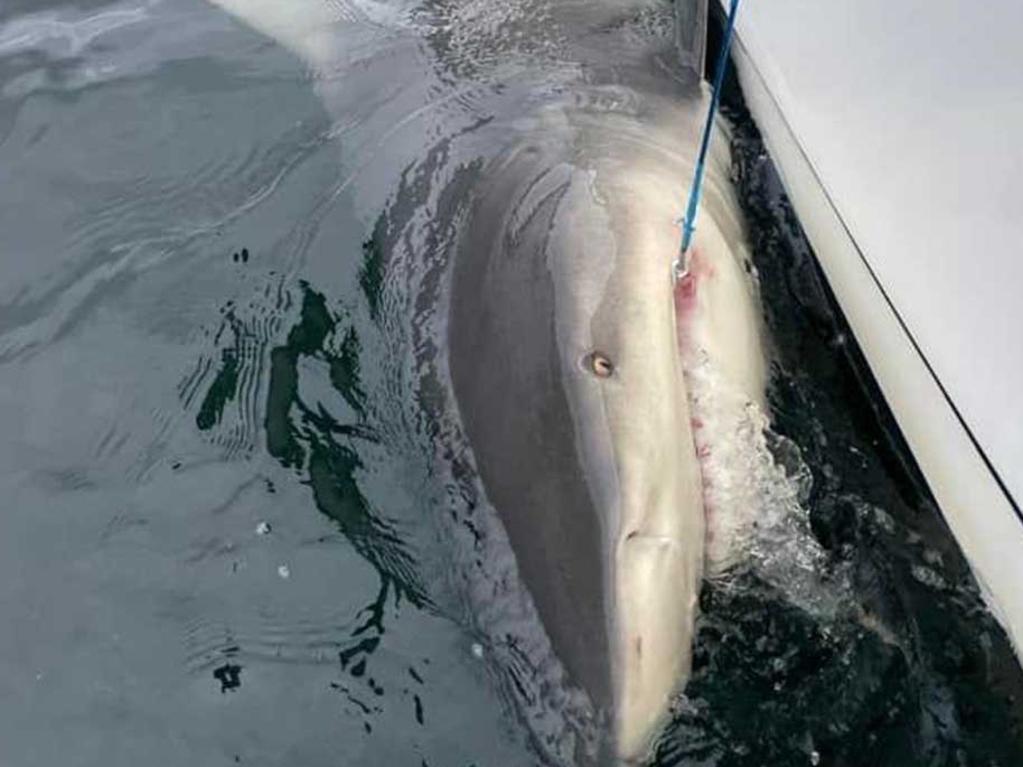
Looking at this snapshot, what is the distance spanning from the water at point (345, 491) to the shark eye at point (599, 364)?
0.27 meters

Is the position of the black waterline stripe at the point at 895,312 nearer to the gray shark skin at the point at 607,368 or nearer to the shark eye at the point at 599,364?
the gray shark skin at the point at 607,368

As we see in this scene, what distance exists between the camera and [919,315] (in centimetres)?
233

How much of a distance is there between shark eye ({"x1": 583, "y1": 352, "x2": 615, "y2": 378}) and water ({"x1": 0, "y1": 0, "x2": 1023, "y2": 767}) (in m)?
0.27

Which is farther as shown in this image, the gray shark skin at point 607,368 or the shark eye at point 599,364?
the shark eye at point 599,364

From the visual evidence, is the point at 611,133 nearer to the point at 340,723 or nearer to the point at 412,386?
the point at 412,386

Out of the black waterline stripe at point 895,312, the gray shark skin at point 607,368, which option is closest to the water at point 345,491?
the gray shark skin at point 607,368

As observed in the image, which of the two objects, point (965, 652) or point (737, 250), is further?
point (737, 250)

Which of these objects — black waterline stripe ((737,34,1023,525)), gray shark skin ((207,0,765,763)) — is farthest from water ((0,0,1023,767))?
black waterline stripe ((737,34,1023,525))

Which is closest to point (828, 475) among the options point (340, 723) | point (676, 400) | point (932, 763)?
point (676, 400)

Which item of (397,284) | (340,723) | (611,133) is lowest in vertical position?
(340,723)

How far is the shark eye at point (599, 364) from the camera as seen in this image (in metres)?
2.35

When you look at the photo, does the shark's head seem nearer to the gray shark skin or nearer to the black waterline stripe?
the gray shark skin

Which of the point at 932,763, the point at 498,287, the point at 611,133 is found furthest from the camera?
the point at 611,133

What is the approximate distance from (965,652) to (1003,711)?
0.12m
